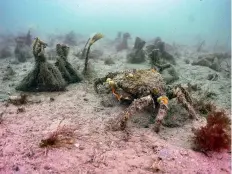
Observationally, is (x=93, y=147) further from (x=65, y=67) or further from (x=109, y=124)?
(x=65, y=67)

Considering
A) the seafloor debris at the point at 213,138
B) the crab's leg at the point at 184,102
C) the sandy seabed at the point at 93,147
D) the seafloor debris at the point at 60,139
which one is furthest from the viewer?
the crab's leg at the point at 184,102

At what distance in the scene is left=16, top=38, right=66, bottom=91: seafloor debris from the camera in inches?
329

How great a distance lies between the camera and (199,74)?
495 inches

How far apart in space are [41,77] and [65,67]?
4.27 ft

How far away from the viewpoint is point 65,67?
9508 mm

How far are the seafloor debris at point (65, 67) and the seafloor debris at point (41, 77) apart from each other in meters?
0.63

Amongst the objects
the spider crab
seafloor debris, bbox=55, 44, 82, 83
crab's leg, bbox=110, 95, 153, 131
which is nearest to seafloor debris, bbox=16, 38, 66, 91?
seafloor debris, bbox=55, 44, 82, 83

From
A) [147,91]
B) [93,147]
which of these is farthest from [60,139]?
[147,91]

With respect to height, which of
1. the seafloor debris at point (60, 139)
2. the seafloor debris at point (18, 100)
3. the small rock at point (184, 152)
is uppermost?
the small rock at point (184, 152)

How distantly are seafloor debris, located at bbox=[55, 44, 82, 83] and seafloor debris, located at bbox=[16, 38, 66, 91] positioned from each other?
2.07 feet

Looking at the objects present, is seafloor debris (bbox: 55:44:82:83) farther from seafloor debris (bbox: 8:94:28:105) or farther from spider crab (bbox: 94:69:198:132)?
spider crab (bbox: 94:69:198:132)

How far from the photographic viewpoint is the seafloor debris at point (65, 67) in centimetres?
935

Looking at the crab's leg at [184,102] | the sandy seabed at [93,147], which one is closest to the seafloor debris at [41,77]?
the sandy seabed at [93,147]

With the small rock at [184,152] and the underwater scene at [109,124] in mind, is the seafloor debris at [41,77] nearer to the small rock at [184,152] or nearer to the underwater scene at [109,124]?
the underwater scene at [109,124]
